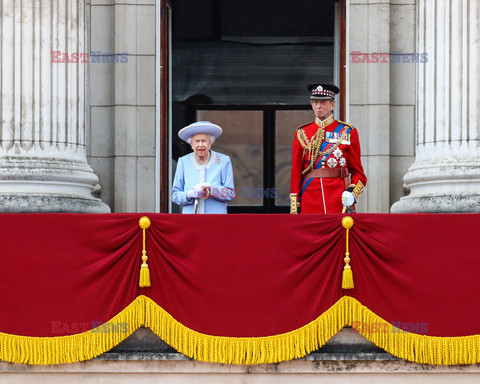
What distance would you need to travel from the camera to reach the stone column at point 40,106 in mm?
9828

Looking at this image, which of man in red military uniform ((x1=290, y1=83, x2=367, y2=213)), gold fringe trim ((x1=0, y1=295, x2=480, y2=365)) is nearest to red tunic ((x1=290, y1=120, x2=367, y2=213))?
man in red military uniform ((x1=290, y1=83, x2=367, y2=213))

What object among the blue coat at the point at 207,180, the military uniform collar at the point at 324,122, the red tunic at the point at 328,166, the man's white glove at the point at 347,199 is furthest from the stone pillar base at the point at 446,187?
the blue coat at the point at 207,180

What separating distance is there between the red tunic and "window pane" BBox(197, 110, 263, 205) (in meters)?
7.18

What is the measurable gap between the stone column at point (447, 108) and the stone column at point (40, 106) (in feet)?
10.8

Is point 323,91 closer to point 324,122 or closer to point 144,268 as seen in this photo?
point 324,122

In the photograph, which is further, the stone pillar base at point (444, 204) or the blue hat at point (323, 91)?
the blue hat at point (323, 91)

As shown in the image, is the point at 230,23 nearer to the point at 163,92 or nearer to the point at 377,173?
the point at 163,92

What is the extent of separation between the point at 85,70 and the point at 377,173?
12.7ft

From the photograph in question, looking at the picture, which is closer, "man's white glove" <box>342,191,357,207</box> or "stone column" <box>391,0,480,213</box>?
"man's white glove" <box>342,191,357,207</box>

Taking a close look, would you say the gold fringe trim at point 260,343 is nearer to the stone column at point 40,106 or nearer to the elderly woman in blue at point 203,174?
the elderly woman in blue at point 203,174

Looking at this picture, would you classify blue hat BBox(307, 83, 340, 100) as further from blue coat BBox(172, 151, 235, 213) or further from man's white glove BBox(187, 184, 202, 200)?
man's white glove BBox(187, 184, 202, 200)

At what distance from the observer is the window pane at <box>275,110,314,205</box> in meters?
17.2

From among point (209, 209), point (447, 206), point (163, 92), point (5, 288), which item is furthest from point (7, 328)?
point (163, 92)

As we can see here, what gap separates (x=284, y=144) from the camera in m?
17.3
